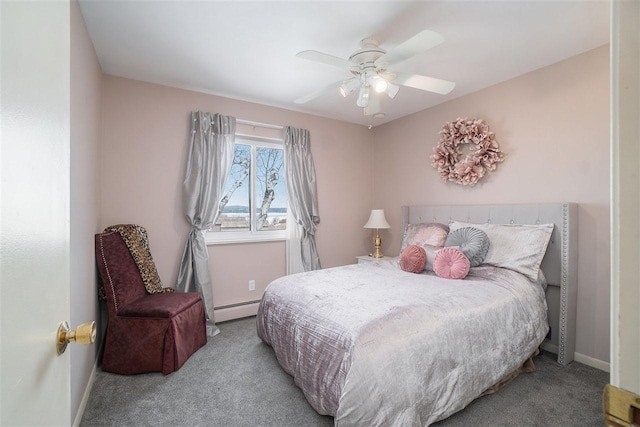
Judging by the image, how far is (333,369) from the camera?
1.52 m

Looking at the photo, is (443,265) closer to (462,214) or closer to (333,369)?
(462,214)

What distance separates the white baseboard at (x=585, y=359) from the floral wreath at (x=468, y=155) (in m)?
1.63

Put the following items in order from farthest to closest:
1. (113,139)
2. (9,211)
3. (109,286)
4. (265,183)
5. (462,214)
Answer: (265,183) < (462,214) < (113,139) < (109,286) < (9,211)

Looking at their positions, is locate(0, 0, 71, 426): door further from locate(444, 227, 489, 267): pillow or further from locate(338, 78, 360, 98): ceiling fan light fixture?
locate(444, 227, 489, 267): pillow

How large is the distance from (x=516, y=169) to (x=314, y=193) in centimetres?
224

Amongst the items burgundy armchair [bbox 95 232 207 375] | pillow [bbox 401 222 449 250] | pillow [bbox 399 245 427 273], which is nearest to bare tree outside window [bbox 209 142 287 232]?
burgundy armchair [bbox 95 232 207 375]

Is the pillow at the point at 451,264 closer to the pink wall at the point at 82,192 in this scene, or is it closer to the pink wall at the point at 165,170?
the pink wall at the point at 165,170

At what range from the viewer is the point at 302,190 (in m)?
3.75

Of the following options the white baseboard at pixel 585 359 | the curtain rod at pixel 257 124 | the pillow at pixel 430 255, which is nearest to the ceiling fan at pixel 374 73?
the pillow at pixel 430 255

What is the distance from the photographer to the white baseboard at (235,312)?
3.25 metres

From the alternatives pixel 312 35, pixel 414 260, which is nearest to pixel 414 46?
pixel 312 35

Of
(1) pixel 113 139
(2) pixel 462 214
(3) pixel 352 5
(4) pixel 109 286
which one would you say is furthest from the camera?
(2) pixel 462 214

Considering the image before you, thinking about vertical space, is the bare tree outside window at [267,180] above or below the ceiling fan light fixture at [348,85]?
below

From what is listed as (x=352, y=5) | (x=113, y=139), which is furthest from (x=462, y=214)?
(x=113, y=139)
